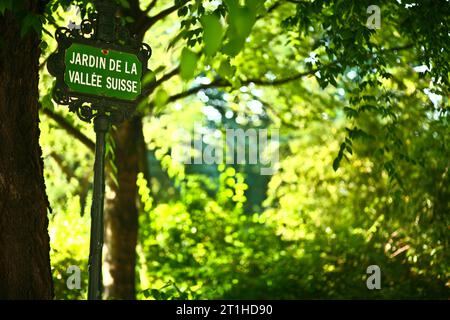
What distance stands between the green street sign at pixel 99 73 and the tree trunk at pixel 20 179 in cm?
58

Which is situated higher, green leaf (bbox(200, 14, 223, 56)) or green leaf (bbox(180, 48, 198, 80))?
green leaf (bbox(200, 14, 223, 56))

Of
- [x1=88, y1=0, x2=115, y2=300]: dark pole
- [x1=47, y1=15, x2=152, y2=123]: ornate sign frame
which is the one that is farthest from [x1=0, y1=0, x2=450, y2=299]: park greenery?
[x1=88, y1=0, x2=115, y2=300]: dark pole

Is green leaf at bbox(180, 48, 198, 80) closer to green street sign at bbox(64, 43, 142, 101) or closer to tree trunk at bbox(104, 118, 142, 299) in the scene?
green street sign at bbox(64, 43, 142, 101)

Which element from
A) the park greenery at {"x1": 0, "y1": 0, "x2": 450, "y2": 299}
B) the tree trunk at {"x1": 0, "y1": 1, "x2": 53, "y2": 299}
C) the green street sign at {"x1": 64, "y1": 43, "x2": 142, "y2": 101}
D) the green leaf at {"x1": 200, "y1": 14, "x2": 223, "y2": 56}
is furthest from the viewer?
the park greenery at {"x1": 0, "y1": 0, "x2": 450, "y2": 299}

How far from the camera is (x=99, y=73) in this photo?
12.4ft

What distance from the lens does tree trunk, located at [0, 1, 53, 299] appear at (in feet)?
13.1

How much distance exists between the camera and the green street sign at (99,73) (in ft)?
12.4

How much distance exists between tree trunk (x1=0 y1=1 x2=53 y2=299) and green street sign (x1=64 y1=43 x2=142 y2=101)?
58 cm

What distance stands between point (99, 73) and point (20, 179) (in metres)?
0.87


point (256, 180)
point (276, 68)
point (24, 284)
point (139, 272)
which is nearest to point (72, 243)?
point (139, 272)

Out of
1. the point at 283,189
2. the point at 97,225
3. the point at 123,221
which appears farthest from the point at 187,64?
the point at 283,189

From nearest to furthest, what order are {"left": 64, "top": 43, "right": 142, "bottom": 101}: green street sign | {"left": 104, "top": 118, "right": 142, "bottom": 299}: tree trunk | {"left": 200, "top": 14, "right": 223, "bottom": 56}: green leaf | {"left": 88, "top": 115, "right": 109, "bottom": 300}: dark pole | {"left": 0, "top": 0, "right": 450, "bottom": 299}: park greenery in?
{"left": 200, "top": 14, "right": 223, "bottom": 56}: green leaf, {"left": 88, "top": 115, "right": 109, "bottom": 300}: dark pole, {"left": 64, "top": 43, "right": 142, "bottom": 101}: green street sign, {"left": 104, "top": 118, "right": 142, "bottom": 299}: tree trunk, {"left": 0, "top": 0, "right": 450, "bottom": 299}: park greenery

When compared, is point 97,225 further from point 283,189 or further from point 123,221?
point 283,189
